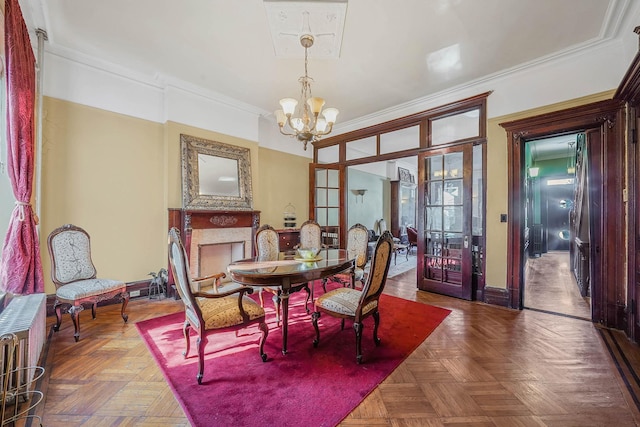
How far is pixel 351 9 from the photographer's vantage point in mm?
2404

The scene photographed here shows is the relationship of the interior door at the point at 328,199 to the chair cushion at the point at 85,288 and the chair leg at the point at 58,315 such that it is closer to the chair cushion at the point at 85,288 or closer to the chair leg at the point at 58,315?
the chair cushion at the point at 85,288

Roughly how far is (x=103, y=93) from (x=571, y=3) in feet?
16.9

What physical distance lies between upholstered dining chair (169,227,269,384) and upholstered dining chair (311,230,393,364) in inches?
23.1

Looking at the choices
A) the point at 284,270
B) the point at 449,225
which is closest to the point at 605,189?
the point at 449,225

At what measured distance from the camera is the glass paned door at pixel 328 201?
18.2 feet

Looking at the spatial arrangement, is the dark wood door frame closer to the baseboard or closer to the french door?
the baseboard

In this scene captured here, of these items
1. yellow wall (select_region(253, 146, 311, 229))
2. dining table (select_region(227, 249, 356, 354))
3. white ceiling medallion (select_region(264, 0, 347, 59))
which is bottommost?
dining table (select_region(227, 249, 356, 354))

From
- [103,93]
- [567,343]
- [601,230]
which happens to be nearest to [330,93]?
[103,93]

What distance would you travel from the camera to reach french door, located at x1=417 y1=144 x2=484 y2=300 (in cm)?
375

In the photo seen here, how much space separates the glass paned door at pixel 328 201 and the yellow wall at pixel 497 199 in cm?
269

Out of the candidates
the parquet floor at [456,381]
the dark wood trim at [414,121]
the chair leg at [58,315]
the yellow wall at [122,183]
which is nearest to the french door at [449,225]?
the yellow wall at [122,183]

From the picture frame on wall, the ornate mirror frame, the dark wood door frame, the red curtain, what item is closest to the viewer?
the red curtain

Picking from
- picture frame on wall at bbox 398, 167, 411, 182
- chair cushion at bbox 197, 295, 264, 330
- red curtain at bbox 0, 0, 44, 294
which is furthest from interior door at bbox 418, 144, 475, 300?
picture frame on wall at bbox 398, 167, 411, 182

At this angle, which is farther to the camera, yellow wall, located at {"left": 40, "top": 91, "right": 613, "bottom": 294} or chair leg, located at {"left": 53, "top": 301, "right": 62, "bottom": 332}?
yellow wall, located at {"left": 40, "top": 91, "right": 613, "bottom": 294}
